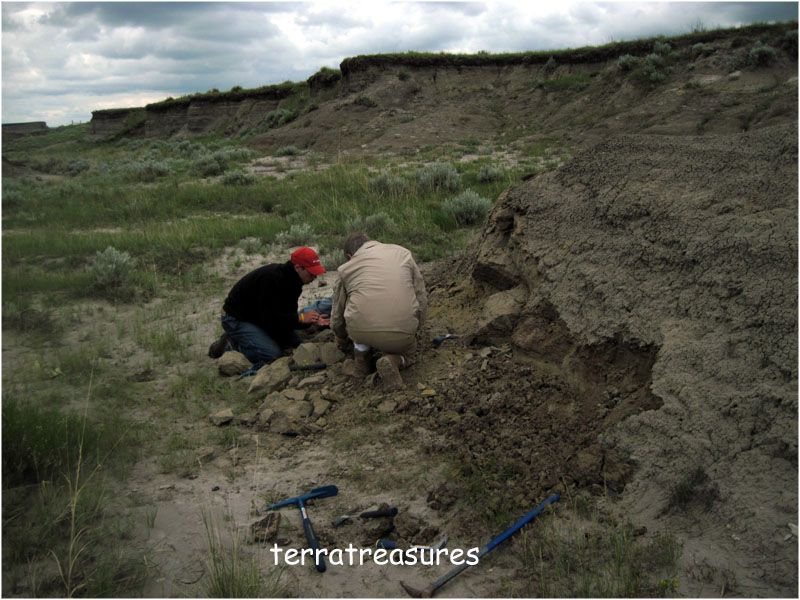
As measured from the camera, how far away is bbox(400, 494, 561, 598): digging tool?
10.3ft

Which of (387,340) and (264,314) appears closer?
(387,340)

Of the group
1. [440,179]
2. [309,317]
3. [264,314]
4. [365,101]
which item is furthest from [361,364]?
[365,101]

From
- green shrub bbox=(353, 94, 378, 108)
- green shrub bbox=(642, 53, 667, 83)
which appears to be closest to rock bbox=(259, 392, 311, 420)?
green shrub bbox=(642, 53, 667, 83)

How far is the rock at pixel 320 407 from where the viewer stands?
5082 millimetres

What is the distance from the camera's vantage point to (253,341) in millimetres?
6117

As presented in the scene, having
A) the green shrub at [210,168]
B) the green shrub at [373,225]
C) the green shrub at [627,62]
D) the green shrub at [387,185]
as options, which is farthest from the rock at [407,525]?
the green shrub at [627,62]

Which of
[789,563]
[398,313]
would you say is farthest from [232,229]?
[789,563]

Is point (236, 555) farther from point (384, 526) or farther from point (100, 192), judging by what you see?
point (100, 192)

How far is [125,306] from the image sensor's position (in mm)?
7594

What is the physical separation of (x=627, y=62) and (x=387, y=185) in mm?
13274

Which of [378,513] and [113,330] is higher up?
[113,330]

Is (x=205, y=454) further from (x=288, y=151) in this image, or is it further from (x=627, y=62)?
(x=627, y=62)

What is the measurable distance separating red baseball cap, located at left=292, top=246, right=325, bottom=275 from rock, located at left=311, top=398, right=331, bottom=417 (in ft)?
3.99

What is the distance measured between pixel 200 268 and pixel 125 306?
1375 millimetres
